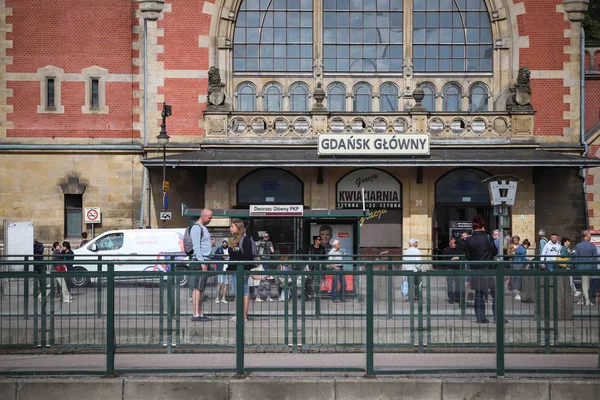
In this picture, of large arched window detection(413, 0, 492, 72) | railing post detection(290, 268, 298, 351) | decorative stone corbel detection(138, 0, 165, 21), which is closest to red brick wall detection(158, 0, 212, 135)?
decorative stone corbel detection(138, 0, 165, 21)

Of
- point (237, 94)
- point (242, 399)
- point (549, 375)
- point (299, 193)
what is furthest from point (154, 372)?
point (237, 94)

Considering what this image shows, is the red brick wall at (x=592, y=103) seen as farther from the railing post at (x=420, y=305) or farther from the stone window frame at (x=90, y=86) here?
the railing post at (x=420, y=305)

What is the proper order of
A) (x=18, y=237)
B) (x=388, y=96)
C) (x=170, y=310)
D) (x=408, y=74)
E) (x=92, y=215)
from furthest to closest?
1. (x=388, y=96)
2. (x=408, y=74)
3. (x=92, y=215)
4. (x=18, y=237)
5. (x=170, y=310)

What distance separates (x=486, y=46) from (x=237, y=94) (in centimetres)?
946

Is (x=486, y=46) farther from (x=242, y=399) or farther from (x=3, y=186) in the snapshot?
(x=242, y=399)

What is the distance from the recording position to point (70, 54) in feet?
108

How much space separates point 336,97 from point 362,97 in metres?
0.98

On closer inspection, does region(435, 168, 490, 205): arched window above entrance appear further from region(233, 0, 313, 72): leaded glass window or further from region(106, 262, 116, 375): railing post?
region(106, 262, 116, 375): railing post

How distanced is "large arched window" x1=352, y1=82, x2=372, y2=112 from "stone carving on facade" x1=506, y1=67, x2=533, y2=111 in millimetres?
5199

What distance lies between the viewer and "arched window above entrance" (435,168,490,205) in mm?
31969

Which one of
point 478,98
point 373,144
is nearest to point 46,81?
point 373,144

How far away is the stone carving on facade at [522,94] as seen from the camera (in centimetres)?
3133

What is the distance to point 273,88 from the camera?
33594 mm

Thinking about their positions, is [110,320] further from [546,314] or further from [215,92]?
[215,92]
